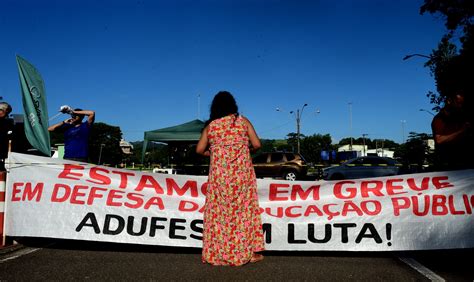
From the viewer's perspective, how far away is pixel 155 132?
62.1 feet

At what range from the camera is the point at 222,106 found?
12.5 feet

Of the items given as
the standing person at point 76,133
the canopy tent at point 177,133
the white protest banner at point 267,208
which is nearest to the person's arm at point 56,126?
the standing person at point 76,133

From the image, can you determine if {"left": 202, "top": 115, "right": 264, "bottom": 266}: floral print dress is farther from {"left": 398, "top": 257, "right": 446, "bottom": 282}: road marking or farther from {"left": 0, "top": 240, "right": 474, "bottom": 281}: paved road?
{"left": 398, "top": 257, "right": 446, "bottom": 282}: road marking

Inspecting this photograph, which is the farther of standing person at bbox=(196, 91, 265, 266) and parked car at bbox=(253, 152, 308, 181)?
parked car at bbox=(253, 152, 308, 181)

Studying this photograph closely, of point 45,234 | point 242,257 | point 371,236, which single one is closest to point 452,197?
point 371,236

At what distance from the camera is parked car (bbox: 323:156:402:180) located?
52.5 feet

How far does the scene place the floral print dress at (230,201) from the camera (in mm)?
3658

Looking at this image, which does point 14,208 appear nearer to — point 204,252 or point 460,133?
point 204,252

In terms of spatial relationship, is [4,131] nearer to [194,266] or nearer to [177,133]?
[194,266]

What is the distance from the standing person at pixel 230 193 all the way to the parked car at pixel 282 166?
14.1 metres

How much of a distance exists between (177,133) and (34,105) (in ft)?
44.9

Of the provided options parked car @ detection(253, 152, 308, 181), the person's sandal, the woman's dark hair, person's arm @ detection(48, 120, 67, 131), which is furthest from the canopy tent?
the person's sandal

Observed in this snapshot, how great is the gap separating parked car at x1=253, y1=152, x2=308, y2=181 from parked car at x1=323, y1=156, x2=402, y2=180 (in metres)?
1.46

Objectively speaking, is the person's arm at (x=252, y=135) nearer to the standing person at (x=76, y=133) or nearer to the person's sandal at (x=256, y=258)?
the person's sandal at (x=256, y=258)
